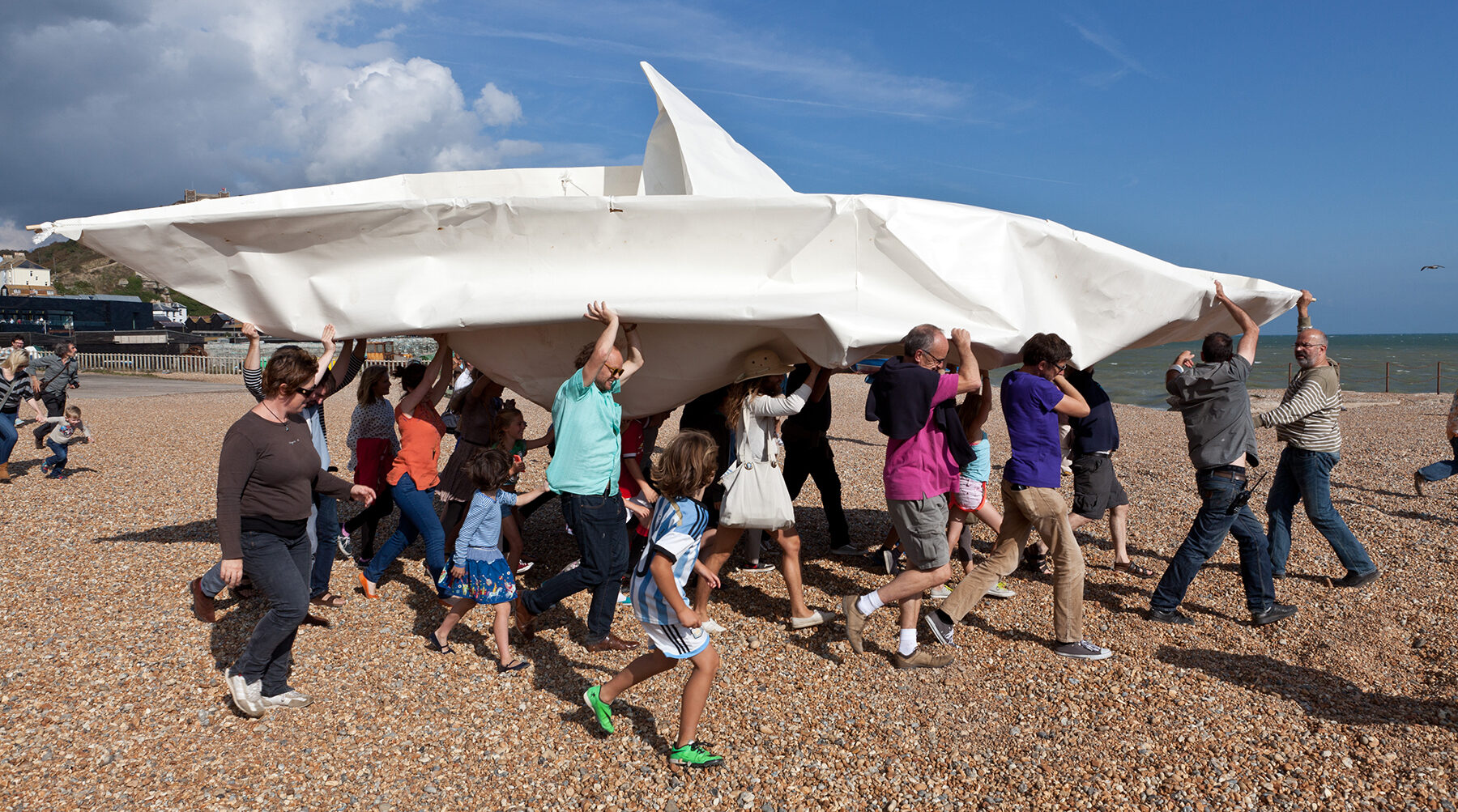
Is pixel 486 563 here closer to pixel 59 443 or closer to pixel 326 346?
pixel 326 346

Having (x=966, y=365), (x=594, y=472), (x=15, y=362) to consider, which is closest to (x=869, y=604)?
(x=966, y=365)

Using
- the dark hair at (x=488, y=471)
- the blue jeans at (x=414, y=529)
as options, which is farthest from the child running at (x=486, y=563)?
the blue jeans at (x=414, y=529)

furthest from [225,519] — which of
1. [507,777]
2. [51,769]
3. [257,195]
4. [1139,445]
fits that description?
[1139,445]

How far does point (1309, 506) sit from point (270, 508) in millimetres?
6519

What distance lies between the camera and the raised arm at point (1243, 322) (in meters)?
4.89

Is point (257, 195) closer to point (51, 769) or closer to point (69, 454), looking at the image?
point (51, 769)

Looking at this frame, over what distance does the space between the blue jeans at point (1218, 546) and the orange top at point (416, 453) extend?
4916 millimetres

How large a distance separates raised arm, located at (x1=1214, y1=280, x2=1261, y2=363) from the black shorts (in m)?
1.10

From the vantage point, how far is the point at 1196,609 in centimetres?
548

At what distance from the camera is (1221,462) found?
496 cm

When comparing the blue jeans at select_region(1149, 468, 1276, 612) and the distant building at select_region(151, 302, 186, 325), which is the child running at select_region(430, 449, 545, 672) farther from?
the distant building at select_region(151, 302, 186, 325)

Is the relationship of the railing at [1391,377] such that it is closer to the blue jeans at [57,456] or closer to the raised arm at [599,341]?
the raised arm at [599,341]

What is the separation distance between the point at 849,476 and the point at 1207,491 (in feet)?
20.4

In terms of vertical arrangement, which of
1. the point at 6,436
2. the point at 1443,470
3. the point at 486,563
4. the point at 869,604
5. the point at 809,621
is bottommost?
the point at 809,621
